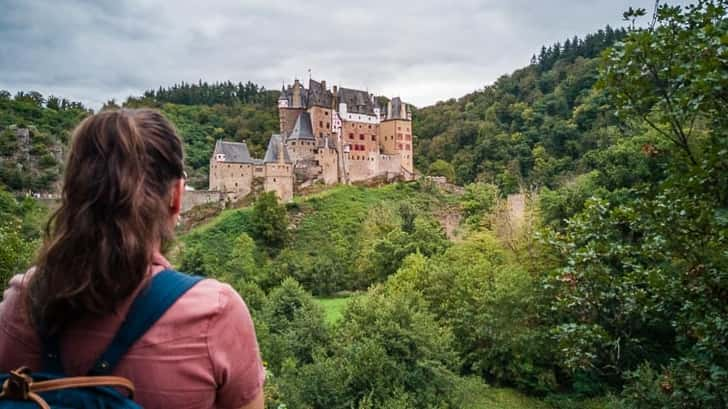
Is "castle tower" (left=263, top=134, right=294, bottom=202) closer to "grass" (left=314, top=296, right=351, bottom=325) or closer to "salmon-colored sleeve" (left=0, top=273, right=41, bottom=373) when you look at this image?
"grass" (left=314, top=296, right=351, bottom=325)

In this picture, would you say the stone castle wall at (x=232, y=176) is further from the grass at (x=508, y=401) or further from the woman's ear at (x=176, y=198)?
the woman's ear at (x=176, y=198)

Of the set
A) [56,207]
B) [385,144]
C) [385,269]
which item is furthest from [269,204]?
[56,207]

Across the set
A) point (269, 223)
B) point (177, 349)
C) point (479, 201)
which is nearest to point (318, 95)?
point (269, 223)

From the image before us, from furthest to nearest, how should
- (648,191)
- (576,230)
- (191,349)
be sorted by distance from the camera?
(576,230) < (648,191) < (191,349)

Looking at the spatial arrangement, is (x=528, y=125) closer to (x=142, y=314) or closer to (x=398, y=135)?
(x=398, y=135)

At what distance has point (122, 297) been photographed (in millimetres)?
1367

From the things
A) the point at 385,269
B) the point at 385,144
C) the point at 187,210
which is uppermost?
the point at 385,144

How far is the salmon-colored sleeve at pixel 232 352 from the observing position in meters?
1.39

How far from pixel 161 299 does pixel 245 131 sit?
217 feet

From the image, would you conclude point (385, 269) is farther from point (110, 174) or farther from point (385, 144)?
point (110, 174)

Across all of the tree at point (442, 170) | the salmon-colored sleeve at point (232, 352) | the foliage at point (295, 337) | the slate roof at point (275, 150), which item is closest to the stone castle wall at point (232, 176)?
the slate roof at point (275, 150)

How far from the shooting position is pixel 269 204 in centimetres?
3859

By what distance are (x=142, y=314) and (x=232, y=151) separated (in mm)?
43374

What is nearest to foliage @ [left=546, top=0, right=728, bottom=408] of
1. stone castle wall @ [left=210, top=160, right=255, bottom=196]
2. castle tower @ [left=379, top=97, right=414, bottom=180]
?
stone castle wall @ [left=210, top=160, right=255, bottom=196]
